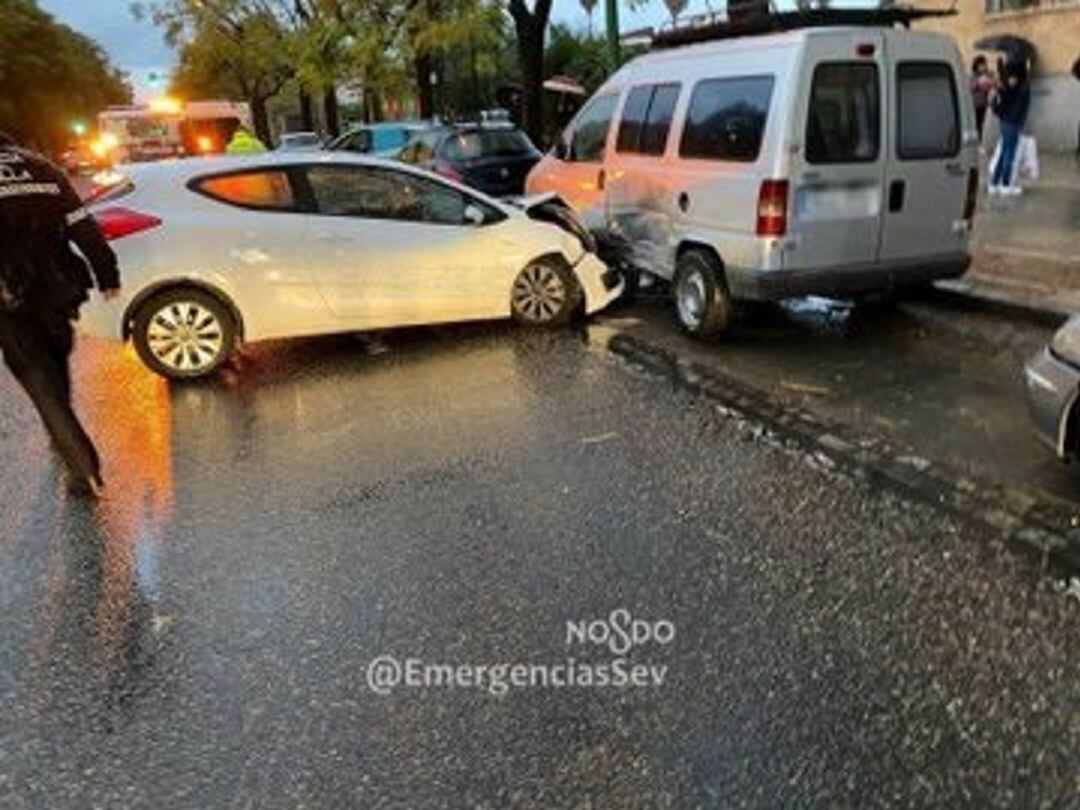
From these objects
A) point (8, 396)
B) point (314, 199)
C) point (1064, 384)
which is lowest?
A: point (8, 396)

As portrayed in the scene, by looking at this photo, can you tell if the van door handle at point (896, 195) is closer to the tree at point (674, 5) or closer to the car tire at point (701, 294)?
the car tire at point (701, 294)

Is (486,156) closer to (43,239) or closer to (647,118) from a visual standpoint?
(647,118)

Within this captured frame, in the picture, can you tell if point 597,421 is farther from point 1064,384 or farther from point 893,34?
point 893,34

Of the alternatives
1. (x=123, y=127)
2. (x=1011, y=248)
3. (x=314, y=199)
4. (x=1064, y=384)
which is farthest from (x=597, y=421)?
(x=123, y=127)

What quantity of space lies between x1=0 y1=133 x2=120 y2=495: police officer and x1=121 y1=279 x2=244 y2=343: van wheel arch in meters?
2.06

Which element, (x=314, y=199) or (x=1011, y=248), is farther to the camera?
(x=1011, y=248)

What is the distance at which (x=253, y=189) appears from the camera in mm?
8336

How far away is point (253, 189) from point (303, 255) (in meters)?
0.63

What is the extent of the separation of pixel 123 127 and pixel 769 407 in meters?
31.9

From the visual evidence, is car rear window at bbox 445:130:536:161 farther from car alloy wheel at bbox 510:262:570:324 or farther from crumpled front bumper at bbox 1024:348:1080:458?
crumpled front bumper at bbox 1024:348:1080:458

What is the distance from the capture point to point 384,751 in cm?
341

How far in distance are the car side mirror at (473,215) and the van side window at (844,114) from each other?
8.78 ft

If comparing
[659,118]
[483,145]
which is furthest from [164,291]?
[483,145]

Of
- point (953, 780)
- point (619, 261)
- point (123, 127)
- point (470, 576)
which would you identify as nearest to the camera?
point (953, 780)
